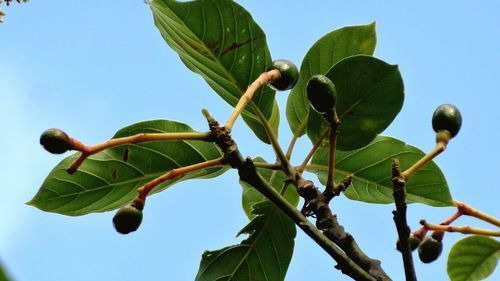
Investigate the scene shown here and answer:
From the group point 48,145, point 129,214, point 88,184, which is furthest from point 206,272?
point 48,145

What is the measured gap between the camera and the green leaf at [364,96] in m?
2.06

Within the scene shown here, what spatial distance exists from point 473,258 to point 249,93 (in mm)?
1168

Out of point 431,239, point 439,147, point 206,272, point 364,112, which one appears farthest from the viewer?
point 206,272

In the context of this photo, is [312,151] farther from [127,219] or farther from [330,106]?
[127,219]

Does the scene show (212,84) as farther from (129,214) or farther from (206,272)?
(129,214)

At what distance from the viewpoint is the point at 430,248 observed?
6.56 ft

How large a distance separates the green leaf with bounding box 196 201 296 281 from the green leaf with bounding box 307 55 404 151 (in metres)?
0.50

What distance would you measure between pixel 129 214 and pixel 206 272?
3.01 ft

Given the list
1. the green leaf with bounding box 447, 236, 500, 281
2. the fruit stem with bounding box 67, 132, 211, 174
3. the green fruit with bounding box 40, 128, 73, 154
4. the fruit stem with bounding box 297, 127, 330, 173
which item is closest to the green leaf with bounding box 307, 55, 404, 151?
the fruit stem with bounding box 297, 127, 330, 173

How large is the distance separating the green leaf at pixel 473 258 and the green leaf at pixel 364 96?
0.66 m

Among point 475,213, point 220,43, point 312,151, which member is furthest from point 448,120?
point 220,43

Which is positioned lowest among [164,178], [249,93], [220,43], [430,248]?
[430,248]

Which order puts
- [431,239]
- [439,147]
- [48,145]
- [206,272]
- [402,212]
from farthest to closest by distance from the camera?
1. [206,272]
2. [431,239]
3. [439,147]
4. [48,145]
5. [402,212]

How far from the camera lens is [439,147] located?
74.0 inches
